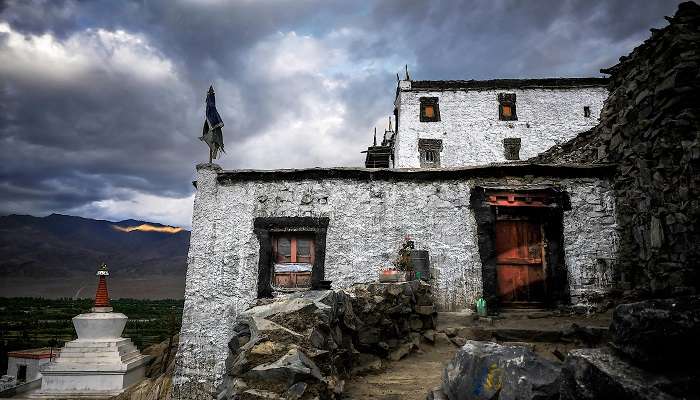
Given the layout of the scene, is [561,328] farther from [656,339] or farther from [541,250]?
[656,339]

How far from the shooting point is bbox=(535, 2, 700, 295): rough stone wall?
274 inches

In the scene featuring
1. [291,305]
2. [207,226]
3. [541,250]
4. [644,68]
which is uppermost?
[644,68]

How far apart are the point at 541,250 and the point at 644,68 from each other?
4416 mm

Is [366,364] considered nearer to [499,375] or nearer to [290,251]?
[499,375]

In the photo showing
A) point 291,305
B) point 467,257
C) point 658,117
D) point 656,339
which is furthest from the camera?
point 467,257

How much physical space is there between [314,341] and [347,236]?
18.4 feet

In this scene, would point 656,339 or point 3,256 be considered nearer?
point 656,339

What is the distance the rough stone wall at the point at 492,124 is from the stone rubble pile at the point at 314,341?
19183 millimetres

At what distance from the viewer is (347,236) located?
9.34 metres

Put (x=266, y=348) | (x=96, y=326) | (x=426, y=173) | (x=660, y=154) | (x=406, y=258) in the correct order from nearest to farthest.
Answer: (x=266, y=348) < (x=660, y=154) < (x=406, y=258) < (x=426, y=173) < (x=96, y=326)

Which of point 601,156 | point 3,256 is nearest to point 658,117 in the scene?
point 601,156

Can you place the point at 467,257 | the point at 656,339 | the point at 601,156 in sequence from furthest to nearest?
1. the point at 601,156
2. the point at 467,257
3. the point at 656,339

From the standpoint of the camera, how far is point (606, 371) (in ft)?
5.37

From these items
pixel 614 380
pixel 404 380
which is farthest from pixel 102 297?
pixel 614 380
